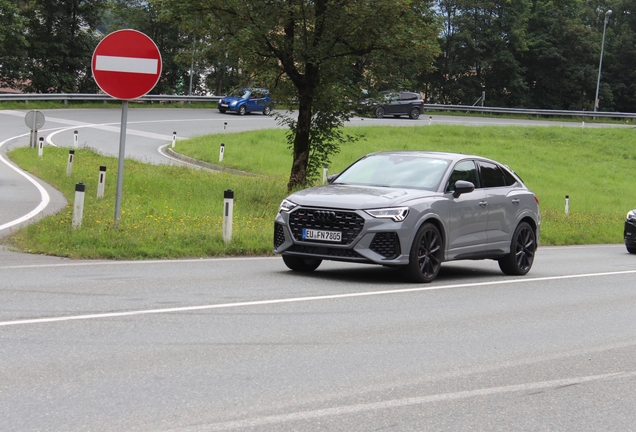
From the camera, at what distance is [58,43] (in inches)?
2509

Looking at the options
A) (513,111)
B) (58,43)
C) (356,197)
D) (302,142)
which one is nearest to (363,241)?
(356,197)

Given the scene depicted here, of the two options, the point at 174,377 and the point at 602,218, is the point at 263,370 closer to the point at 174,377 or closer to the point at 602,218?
the point at 174,377

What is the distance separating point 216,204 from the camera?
67.2 ft

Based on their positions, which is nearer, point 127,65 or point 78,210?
point 127,65

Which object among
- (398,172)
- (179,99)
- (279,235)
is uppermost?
(179,99)

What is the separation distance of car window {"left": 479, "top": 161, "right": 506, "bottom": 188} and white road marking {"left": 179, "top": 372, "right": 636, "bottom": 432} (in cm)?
666

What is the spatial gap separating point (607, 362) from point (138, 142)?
35.3m

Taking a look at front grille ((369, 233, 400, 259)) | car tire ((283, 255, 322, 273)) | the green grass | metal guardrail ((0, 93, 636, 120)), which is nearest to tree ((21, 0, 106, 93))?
metal guardrail ((0, 93, 636, 120))

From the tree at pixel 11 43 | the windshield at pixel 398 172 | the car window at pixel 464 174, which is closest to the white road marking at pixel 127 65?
the windshield at pixel 398 172

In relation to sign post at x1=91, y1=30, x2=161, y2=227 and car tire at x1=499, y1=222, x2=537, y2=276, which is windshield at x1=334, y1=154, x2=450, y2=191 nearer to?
car tire at x1=499, y1=222, x2=537, y2=276

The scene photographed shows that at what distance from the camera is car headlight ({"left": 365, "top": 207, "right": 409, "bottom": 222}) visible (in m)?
11.4

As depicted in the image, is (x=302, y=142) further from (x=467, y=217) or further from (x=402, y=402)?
(x=402, y=402)

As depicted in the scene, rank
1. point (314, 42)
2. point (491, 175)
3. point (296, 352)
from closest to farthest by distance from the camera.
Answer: point (296, 352), point (491, 175), point (314, 42)

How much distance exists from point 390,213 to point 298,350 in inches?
171
